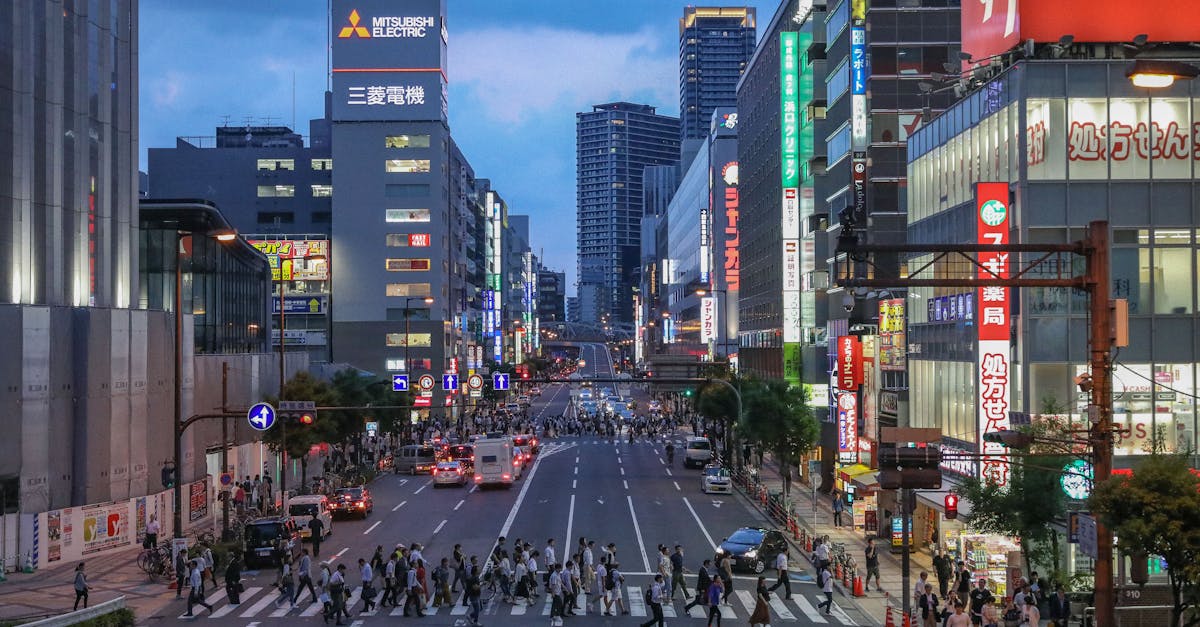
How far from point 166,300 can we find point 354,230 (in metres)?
69.7

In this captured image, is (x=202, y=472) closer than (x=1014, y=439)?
No

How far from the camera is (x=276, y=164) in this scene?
130 meters

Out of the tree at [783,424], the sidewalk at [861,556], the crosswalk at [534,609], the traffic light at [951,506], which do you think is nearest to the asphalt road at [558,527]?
the crosswalk at [534,609]

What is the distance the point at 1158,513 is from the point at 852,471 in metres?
28.2

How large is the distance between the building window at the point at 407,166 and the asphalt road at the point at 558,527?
58.6 meters

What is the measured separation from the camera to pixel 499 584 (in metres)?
32.1

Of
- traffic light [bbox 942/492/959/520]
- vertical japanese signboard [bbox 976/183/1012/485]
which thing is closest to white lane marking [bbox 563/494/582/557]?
Result: traffic light [bbox 942/492/959/520]

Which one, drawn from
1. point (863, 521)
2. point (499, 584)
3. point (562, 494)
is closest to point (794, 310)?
point (562, 494)

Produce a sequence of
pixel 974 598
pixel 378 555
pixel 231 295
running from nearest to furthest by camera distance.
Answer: pixel 974 598, pixel 378 555, pixel 231 295

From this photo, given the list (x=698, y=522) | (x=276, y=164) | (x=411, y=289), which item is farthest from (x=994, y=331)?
(x=276, y=164)

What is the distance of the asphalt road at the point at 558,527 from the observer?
29297mm

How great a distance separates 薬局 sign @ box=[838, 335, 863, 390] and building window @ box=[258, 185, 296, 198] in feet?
305

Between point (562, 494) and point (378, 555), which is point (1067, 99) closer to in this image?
point (378, 555)

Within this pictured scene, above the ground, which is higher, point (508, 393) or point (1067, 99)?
point (1067, 99)
